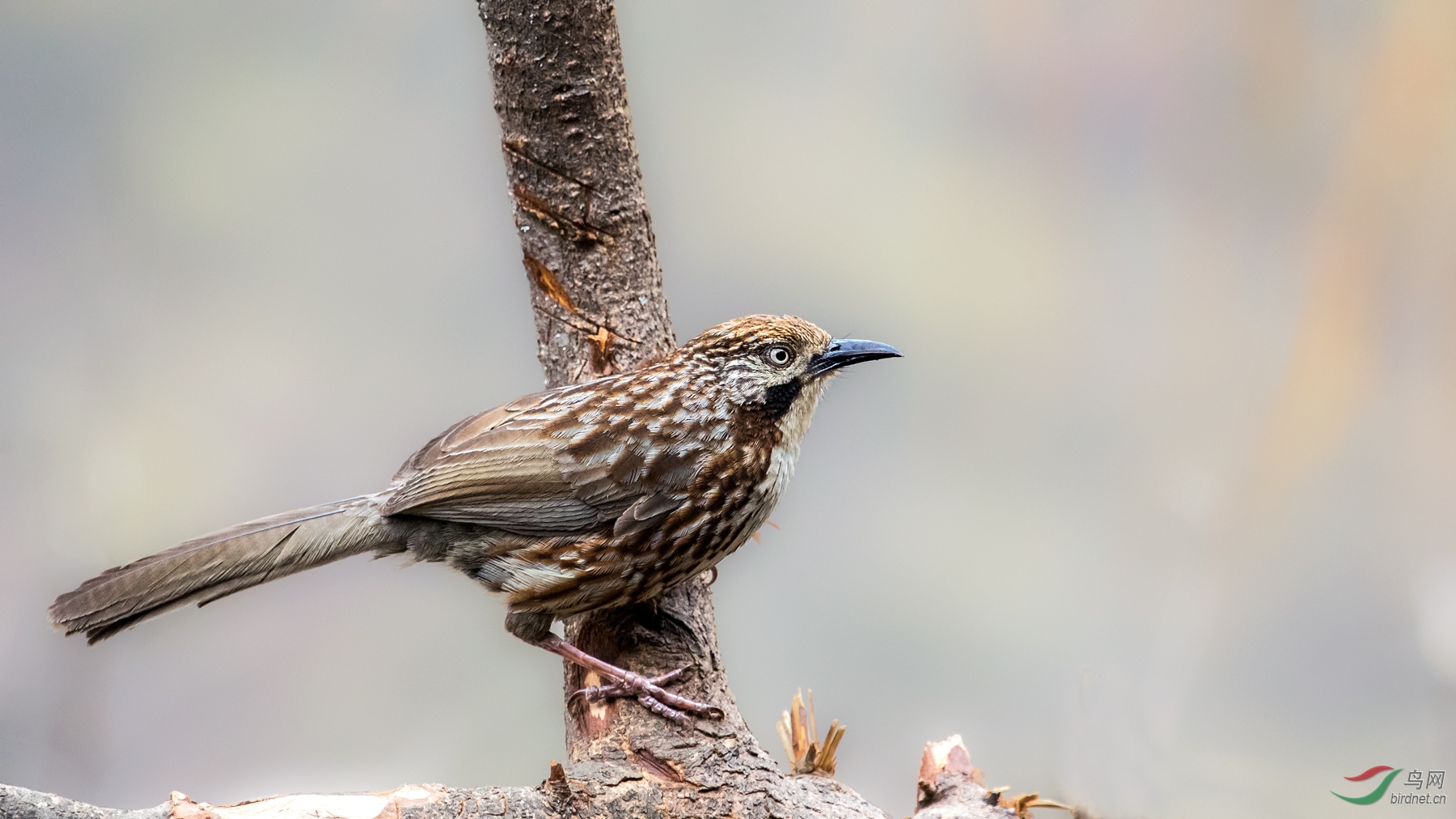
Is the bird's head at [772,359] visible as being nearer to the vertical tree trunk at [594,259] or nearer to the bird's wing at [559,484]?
the bird's wing at [559,484]

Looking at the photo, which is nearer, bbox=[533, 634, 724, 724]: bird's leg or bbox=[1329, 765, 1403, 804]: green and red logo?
bbox=[533, 634, 724, 724]: bird's leg

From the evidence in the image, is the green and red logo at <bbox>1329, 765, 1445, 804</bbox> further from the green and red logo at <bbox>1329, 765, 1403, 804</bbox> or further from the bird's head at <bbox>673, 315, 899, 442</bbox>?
the bird's head at <bbox>673, 315, 899, 442</bbox>

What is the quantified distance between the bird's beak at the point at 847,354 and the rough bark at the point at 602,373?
23.8 inches

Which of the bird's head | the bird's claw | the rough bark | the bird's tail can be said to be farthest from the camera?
the bird's head

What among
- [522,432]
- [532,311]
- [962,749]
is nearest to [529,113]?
[532,311]

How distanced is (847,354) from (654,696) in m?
1.13

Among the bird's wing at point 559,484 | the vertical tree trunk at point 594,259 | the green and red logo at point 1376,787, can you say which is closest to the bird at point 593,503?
the bird's wing at point 559,484

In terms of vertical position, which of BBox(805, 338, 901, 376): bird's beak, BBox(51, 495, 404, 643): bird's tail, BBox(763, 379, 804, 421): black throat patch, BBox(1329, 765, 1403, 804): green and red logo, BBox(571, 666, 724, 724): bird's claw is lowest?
BBox(1329, 765, 1403, 804): green and red logo

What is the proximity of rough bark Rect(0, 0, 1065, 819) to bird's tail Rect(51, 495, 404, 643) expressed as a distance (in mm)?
724

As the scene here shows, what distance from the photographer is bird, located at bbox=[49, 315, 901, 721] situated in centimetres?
284

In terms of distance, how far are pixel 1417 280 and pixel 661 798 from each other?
3334 millimetres

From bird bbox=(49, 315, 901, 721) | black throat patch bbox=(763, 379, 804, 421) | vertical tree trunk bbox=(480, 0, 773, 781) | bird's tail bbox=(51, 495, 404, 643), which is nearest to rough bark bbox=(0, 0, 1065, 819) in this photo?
vertical tree trunk bbox=(480, 0, 773, 781)

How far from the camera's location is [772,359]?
308 cm

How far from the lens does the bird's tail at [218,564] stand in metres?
2.57
